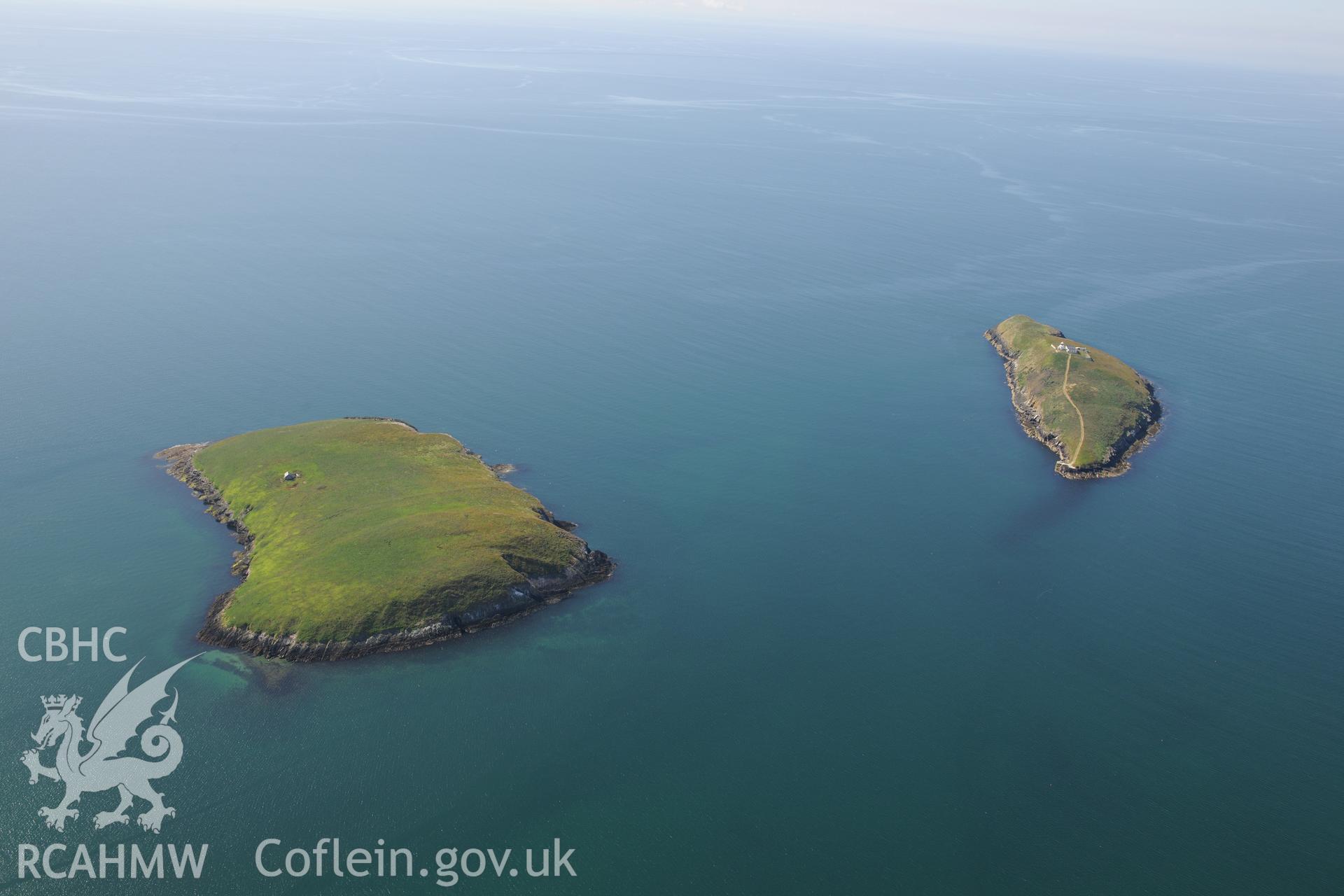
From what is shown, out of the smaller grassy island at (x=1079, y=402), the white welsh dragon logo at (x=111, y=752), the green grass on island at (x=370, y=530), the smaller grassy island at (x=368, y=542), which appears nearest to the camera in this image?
the white welsh dragon logo at (x=111, y=752)

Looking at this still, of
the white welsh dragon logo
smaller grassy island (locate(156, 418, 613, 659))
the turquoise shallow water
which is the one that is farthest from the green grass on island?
the white welsh dragon logo

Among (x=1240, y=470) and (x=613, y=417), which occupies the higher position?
(x=613, y=417)

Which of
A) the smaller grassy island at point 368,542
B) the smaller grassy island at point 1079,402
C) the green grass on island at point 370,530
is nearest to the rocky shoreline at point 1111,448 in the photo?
the smaller grassy island at point 1079,402

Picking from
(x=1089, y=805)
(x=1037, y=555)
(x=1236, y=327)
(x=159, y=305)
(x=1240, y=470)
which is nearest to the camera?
(x=1089, y=805)

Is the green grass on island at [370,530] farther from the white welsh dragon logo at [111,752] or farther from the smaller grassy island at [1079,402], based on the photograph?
the smaller grassy island at [1079,402]

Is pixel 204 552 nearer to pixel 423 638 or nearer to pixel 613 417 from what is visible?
pixel 423 638

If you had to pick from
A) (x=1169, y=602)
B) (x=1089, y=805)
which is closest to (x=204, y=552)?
(x=1089, y=805)

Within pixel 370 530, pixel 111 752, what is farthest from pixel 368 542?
pixel 111 752
